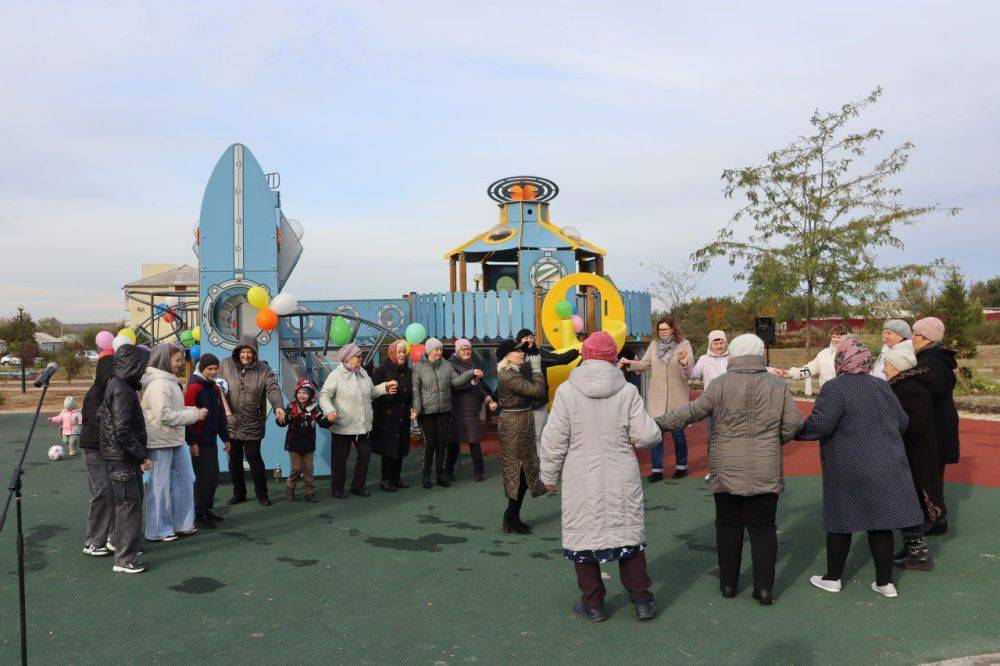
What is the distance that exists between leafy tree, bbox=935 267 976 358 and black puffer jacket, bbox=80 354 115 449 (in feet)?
103

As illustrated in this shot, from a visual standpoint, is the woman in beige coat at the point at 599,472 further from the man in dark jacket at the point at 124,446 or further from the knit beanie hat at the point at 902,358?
the man in dark jacket at the point at 124,446

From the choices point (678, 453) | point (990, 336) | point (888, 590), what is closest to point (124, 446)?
point (888, 590)

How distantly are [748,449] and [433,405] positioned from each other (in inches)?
180

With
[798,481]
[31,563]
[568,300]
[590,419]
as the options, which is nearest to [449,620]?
[590,419]

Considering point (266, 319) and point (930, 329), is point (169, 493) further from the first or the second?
point (930, 329)

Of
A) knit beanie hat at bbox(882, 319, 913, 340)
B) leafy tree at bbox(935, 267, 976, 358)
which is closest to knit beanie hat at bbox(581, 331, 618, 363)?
knit beanie hat at bbox(882, 319, 913, 340)

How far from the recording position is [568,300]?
12.1 m

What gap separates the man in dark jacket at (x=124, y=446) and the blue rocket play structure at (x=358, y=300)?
11.2 ft

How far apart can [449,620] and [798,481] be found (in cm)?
540

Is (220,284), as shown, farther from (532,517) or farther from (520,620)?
(520,620)

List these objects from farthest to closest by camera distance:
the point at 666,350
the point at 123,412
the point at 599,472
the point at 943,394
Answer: the point at 666,350, the point at 943,394, the point at 123,412, the point at 599,472

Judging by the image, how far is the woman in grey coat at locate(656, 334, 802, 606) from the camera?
14.7 ft

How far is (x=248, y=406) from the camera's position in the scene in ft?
24.6

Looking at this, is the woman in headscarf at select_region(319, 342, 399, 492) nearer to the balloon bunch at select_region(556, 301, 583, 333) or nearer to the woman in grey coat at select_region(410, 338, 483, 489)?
the woman in grey coat at select_region(410, 338, 483, 489)
